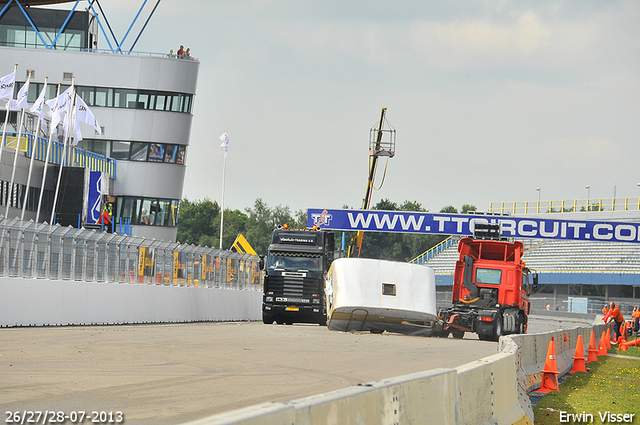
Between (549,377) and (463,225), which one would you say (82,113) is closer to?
(463,225)

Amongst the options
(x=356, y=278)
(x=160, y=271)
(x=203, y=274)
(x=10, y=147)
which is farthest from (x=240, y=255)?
(x=10, y=147)

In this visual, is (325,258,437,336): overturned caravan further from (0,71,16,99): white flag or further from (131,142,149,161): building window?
(131,142,149,161): building window

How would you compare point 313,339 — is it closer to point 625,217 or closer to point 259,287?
point 259,287

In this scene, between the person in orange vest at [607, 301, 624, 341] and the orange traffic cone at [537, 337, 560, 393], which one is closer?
the orange traffic cone at [537, 337, 560, 393]

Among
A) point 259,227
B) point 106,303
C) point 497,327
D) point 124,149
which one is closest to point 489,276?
point 497,327

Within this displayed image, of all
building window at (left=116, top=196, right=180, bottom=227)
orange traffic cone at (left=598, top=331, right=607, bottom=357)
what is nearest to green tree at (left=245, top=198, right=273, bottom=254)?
building window at (left=116, top=196, right=180, bottom=227)

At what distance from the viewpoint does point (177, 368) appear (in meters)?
13.4

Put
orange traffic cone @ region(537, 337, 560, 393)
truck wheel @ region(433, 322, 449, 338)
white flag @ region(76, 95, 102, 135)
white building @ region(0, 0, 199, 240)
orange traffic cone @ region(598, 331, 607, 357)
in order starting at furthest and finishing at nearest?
1. white building @ region(0, 0, 199, 240)
2. white flag @ region(76, 95, 102, 135)
3. truck wheel @ region(433, 322, 449, 338)
4. orange traffic cone @ region(598, 331, 607, 357)
5. orange traffic cone @ region(537, 337, 560, 393)

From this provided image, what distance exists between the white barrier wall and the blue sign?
752 inches

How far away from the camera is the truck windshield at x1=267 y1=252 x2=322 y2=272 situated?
34.1 metres

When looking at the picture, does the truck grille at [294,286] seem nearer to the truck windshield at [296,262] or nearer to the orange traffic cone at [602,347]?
the truck windshield at [296,262]

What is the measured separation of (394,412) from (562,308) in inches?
2603

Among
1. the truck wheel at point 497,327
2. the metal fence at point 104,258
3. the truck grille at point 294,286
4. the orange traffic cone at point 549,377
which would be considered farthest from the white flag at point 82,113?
the orange traffic cone at point 549,377

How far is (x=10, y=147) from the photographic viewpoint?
182ft
